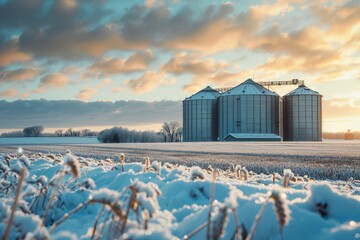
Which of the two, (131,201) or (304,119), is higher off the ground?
(304,119)

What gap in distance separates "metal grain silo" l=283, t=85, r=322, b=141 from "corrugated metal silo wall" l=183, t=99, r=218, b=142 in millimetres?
11425

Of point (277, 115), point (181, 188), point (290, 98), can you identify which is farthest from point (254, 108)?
point (181, 188)

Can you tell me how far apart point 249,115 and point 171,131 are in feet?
158

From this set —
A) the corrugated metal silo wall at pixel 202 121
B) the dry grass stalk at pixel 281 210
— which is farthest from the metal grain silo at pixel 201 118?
the dry grass stalk at pixel 281 210

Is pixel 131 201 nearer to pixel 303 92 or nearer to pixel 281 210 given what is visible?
pixel 281 210

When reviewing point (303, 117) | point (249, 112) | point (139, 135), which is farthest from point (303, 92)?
point (139, 135)

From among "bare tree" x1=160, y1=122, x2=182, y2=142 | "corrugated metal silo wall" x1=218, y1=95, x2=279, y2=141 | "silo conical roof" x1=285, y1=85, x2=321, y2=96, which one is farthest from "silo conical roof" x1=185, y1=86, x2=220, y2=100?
"bare tree" x1=160, y1=122, x2=182, y2=142

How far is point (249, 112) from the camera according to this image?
5384cm

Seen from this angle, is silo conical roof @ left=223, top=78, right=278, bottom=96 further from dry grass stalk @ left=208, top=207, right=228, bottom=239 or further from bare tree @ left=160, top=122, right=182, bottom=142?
dry grass stalk @ left=208, top=207, right=228, bottom=239

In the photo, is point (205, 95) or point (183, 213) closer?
point (183, 213)

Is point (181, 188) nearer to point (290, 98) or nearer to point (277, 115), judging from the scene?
point (277, 115)

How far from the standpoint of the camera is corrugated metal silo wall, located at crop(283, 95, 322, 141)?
56906mm

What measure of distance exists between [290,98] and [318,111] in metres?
4.69

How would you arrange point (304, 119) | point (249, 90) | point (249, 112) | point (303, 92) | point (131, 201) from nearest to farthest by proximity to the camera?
1. point (131, 201)
2. point (249, 112)
3. point (249, 90)
4. point (304, 119)
5. point (303, 92)
